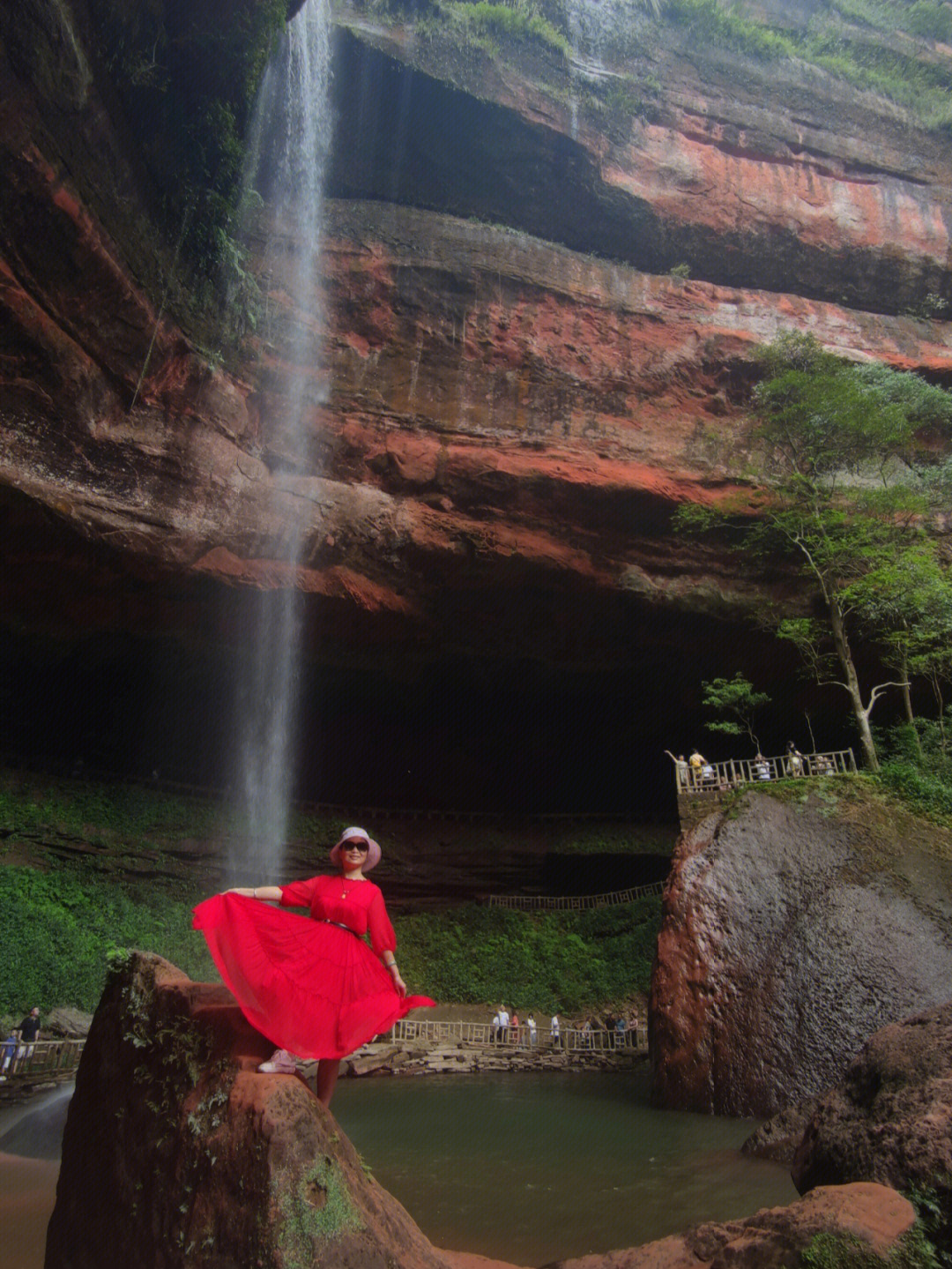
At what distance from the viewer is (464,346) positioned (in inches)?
639

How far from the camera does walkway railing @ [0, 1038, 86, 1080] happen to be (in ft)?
33.3

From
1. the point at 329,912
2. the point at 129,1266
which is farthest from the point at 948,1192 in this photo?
the point at 129,1266

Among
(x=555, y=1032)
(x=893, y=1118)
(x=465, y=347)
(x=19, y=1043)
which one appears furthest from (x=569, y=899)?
(x=893, y=1118)

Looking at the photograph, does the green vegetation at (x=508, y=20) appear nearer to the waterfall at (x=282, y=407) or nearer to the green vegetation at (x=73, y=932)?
the waterfall at (x=282, y=407)

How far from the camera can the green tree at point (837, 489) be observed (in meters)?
13.8

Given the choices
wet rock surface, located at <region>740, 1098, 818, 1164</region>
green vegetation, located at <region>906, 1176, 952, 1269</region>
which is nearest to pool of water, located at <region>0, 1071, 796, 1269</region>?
wet rock surface, located at <region>740, 1098, 818, 1164</region>

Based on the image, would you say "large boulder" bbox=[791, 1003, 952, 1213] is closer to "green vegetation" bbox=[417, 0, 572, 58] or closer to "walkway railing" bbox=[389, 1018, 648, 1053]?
"walkway railing" bbox=[389, 1018, 648, 1053]

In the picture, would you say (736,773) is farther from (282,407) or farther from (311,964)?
(311,964)

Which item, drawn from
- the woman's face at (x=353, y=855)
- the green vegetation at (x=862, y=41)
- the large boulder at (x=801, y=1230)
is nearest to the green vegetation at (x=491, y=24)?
the green vegetation at (x=862, y=41)

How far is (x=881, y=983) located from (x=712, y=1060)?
2.15m

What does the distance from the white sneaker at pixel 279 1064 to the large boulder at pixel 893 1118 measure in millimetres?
2619

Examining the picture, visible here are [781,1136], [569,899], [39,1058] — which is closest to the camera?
[781,1136]

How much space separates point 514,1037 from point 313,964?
15.0 m

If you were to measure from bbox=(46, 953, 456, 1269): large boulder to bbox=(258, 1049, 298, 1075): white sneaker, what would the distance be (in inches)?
1.8
